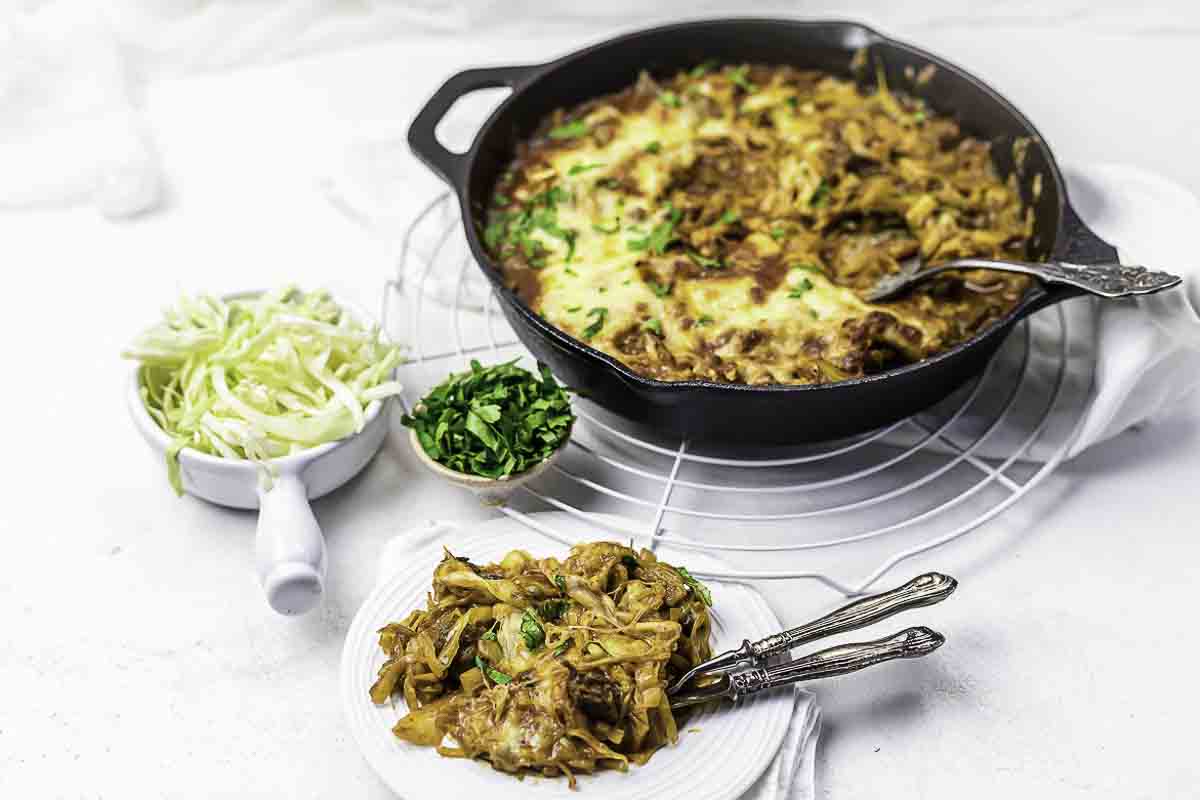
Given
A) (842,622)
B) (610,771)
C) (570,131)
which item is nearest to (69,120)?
(570,131)

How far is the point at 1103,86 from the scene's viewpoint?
5.40 meters

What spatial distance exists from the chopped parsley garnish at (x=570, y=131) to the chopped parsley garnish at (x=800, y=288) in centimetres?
114

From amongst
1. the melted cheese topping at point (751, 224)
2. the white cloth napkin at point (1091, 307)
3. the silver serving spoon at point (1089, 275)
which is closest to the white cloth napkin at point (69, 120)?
the white cloth napkin at point (1091, 307)

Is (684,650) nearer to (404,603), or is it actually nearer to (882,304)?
(404,603)

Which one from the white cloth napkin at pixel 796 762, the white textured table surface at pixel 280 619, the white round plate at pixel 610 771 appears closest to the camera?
the white round plate at pixel 610 771

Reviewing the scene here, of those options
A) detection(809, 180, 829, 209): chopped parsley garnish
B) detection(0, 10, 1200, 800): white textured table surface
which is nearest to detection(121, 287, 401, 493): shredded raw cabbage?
detection(0, 10, 1200, 800): white textured table surface

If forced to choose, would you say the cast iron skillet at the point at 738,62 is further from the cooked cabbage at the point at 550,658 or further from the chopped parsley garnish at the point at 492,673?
the chopped parsley garnish at the point at 492,673

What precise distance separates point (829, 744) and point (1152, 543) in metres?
1.19

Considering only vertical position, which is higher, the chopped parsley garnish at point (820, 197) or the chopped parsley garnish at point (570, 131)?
the chopped parsley garnish at point (820, 197)

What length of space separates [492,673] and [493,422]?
2.48ft

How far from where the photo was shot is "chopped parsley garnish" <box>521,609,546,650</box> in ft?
9.36

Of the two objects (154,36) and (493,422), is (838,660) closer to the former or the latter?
(493,422)

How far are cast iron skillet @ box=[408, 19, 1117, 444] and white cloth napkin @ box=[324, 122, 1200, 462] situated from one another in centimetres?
23

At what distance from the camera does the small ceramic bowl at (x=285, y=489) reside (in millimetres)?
3035
